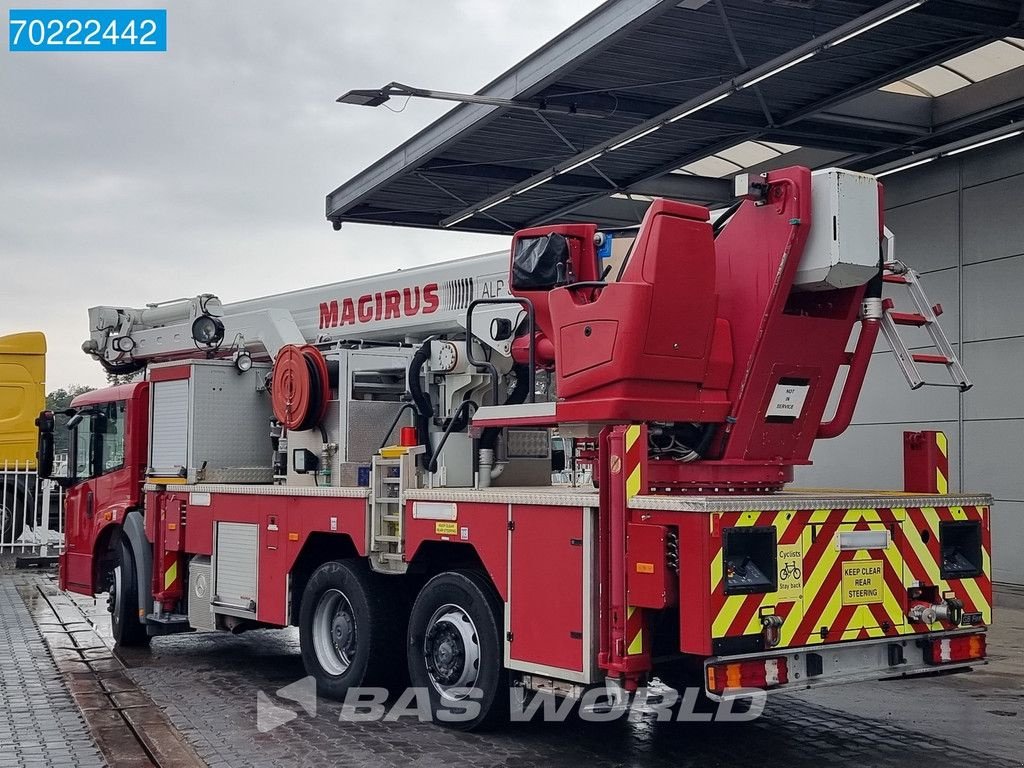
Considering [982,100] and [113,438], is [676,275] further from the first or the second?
[982,100]

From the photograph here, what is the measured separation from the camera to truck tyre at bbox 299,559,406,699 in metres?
8.30

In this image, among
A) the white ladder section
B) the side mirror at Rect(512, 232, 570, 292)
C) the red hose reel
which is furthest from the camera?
the red hose reel

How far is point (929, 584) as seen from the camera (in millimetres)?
6926

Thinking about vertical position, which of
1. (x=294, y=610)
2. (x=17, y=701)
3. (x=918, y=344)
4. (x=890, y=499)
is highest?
(x=918, y=344)

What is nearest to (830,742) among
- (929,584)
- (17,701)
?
(929,584)

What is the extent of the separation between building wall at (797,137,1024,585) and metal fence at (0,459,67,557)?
1385 cm

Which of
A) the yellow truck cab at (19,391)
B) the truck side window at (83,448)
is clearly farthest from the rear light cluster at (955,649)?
the yellow truck cab at (19,391)

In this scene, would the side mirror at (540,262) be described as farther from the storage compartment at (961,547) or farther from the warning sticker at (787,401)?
the storage compartment at (961,547)

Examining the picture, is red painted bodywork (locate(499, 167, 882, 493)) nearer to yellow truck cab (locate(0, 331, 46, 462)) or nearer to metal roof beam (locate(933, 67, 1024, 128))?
metal roof beam (locate(933, 67, 1024, 128))

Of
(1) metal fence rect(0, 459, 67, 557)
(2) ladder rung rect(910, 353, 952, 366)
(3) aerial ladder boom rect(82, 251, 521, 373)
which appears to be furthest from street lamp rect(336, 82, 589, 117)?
(1) metal fence rect(0, 459, 67, 557)

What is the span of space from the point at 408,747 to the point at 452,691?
498 mm

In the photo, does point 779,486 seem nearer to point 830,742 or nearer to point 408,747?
point 830,742

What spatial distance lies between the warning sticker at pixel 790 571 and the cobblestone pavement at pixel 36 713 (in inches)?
155

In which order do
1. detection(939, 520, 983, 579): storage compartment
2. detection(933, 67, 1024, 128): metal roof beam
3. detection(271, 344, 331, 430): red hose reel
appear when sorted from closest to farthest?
detection(939, 520, 983, 579): storage compartment, detection(271, 344, 331, 430): red hose reel, detection(933, 67, 1024, 128): metal roof beam
